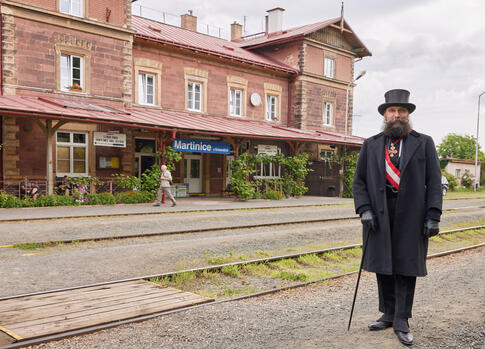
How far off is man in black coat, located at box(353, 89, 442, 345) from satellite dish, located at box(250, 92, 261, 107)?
22510 millimetres

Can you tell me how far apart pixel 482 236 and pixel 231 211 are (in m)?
7.99

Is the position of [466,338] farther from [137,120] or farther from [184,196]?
[184,196]

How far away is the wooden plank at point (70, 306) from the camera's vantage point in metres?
4.40

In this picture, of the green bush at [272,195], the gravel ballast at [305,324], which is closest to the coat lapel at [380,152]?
the gravel ballast at [305,324]

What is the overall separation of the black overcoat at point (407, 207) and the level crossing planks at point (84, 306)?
7.14 feet

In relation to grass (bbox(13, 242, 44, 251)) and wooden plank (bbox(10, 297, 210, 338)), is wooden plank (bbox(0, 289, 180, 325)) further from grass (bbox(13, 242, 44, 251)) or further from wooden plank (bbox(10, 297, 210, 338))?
grass (bbox(13, 242, 44, 251))

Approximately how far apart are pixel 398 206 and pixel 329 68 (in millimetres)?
27319

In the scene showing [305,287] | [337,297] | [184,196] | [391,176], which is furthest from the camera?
[184,196]

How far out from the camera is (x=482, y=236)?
1169 centimetres

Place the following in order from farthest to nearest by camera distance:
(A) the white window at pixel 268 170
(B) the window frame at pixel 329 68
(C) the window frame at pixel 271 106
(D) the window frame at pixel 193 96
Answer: (B) the window frame at pixel 329 68 → (C) the window frame at pixel 271 106 → (A) the white window at pixel 268 170 → (D) the window frame at pixel 193 96

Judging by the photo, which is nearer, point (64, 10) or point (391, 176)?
point (391, 176)

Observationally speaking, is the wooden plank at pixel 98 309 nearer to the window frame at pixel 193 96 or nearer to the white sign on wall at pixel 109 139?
the white sign on wall at pixel 109 139

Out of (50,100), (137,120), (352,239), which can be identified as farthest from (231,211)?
(50,100)

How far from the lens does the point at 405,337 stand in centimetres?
388
